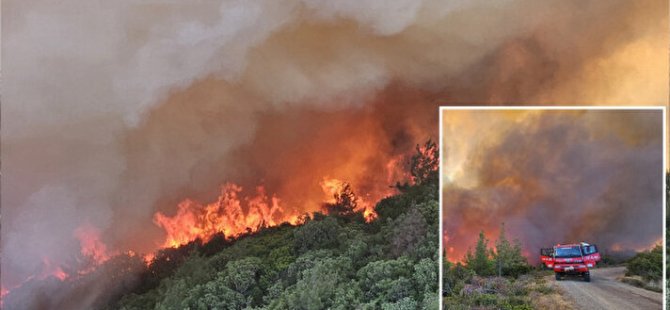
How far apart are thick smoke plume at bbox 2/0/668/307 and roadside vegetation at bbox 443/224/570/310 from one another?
3.05ft

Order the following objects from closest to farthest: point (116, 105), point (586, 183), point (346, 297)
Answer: point (586, 183)
point (346, 297)
point (116, 105)

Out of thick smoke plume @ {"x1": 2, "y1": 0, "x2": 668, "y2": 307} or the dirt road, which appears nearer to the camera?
the dirt road

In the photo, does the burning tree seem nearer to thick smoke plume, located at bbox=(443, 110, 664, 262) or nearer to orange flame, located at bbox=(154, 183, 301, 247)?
thick smoke plume, located at bbox=(443, 110, 664, 262)

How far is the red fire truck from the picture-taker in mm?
3828

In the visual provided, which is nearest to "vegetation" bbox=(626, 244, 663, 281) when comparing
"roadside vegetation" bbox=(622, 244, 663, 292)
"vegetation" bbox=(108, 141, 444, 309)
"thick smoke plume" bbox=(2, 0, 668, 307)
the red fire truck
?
"roadside vegetation" bbox=(622, 244, 663, 292)

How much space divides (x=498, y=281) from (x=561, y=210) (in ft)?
2.05

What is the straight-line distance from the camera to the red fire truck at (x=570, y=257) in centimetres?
383

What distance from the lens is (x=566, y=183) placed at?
3.88 m

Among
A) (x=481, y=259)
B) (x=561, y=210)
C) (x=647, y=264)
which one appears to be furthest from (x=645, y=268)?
(x=481, y=259)

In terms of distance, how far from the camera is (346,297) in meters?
4.28

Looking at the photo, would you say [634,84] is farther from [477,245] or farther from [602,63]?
[477,245]

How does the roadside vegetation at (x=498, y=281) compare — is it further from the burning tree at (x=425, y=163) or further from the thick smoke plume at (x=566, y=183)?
the burning tree at (x=425, y=163)

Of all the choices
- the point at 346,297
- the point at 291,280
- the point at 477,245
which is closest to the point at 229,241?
the point at 291,280

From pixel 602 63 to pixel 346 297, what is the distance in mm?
2533
